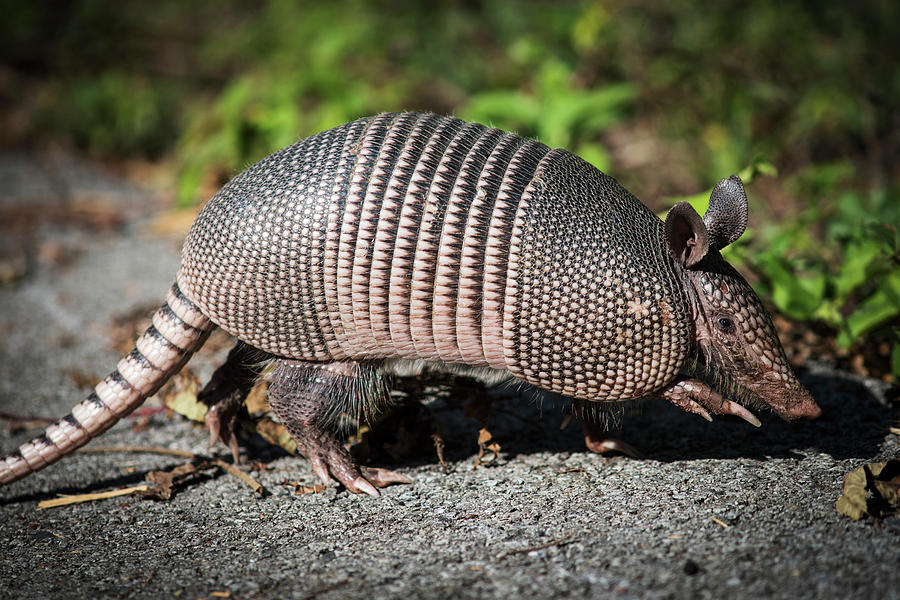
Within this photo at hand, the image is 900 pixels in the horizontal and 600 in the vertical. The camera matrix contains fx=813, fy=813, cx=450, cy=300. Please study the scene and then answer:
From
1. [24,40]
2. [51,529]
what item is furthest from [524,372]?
[24,40]

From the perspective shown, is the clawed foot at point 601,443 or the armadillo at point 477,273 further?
the clawed foot at point 601,443

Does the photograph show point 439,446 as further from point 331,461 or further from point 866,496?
point 866,496

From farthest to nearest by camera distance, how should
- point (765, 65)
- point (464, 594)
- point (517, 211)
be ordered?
point (765, 65)
point (517, 211)
point (464, 594)

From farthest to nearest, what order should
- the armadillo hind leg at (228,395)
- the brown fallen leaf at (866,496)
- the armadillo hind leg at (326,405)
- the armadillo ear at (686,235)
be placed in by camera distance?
the armadillo hind leg at (228,395), the armadillo hind leg at (326,405), the armadillo ear at (686,235), the brown fallen leaf at (866,496)

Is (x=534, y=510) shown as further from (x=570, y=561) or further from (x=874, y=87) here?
(x=874, y=87)

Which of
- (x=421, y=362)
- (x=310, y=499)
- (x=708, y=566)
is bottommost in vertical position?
(x=310, y=499)

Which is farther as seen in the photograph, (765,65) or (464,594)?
(765,65)

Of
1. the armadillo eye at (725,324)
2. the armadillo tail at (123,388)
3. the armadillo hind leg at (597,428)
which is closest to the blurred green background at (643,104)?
the armadillo eye at (725,324)

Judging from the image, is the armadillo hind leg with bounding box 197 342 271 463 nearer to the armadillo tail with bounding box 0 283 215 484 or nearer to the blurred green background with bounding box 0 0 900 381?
the armadillo tail with bounding box 0 283 215 484

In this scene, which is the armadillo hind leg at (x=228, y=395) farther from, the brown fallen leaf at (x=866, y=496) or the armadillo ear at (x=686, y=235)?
the brown fallen leaf at (x=866, y=496)

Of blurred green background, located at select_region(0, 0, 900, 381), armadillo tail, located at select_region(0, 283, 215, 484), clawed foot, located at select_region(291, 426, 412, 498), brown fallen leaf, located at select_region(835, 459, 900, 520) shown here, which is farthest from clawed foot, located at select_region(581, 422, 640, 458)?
armadillo tail, located at select_region(0, 283, 215, 484)
